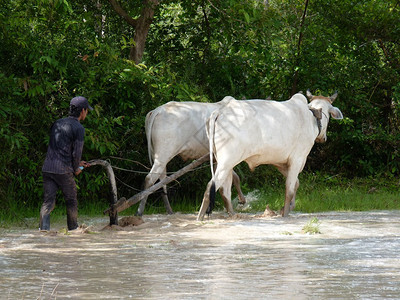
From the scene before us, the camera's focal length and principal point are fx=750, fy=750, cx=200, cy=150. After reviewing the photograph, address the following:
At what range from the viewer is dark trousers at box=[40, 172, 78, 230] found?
9031mm

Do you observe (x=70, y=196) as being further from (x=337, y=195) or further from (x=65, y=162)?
(x=337, y=195)

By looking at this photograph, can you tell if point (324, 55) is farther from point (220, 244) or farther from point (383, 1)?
point (220, 244)

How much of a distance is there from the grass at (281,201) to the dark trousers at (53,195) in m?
0.88

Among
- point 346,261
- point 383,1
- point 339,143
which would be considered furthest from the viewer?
point 339,143

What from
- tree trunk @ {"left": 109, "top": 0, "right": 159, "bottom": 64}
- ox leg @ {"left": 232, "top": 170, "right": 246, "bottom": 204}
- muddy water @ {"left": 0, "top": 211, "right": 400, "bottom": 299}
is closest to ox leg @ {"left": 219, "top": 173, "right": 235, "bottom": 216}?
muddy water @ {"left": 0, "top": 211, "right": 400, "bottom": 299}

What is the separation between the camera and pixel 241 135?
34.2ft

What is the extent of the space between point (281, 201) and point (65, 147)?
15.8ft

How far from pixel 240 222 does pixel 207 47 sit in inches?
210

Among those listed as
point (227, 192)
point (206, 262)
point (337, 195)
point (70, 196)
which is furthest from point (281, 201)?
point (206, 262)

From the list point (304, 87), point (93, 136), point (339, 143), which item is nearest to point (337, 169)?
point (339, 143)

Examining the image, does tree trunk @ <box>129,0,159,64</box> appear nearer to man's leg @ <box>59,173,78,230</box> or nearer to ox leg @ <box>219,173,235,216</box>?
ox leg @ <box>219,173,235,216</box>

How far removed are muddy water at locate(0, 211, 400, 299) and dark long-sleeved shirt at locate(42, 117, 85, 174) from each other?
790mm

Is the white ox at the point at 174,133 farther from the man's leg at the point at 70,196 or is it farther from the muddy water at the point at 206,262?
the man's leg at the point at 70,196

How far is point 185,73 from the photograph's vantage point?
1326 centimetres
